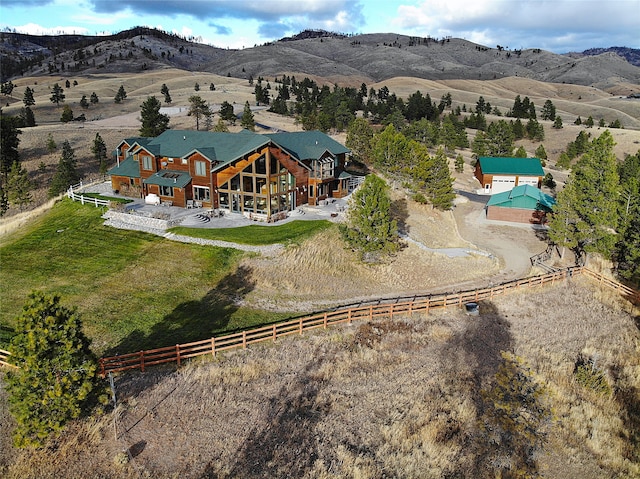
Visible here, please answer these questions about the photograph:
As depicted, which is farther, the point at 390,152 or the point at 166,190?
the point at 390,152

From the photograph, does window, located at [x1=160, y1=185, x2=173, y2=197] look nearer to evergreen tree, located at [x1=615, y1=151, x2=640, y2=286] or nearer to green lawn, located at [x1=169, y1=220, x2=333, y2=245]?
green lawn, located at [x1=169, y1=220, x2=333, y2=245]

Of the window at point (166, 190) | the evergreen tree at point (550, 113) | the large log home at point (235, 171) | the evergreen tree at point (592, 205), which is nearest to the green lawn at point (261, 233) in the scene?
the large log home at point (235, 171)

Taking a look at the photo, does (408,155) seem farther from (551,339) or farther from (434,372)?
(434,372)

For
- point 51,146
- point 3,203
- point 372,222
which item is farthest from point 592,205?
point 51,146

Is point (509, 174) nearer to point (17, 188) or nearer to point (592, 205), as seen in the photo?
point (592, 205)

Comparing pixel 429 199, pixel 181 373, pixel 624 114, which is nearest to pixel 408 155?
pixel 429 199

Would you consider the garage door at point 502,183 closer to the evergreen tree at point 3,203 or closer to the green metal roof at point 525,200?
the green metal roof at point 525,200
